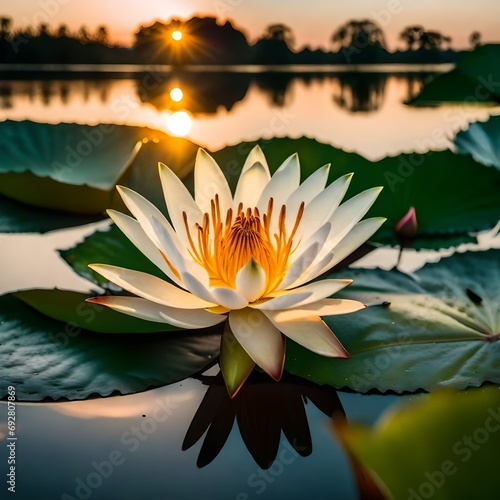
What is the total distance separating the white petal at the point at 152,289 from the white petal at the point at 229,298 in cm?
4

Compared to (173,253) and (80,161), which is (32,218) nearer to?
(80,161)

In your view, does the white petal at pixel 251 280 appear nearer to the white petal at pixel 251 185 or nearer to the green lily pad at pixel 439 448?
the white petal at pixel 251 185

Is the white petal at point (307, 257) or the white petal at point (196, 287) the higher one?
the white petal at point (307, 257)

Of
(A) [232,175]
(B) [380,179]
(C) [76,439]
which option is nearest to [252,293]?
(C) [76,439]

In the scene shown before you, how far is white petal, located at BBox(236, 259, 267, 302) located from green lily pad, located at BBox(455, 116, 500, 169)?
1166 millimetres

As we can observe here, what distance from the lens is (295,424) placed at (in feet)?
2.74

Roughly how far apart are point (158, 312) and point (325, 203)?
33 cm

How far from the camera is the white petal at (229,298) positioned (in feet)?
2.87

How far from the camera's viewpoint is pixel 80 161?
179 cm

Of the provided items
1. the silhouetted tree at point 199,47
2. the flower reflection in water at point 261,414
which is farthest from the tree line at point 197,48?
the flower reflection in water at point 261,414

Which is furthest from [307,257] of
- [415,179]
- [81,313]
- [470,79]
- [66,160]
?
[470,79]

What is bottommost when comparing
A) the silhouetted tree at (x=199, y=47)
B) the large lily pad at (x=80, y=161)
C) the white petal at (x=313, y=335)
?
the white petal at (x=313, y=335)

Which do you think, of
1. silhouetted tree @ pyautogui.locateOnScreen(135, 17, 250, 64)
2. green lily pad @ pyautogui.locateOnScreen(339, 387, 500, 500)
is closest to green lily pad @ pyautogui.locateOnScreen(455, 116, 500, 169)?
green lily pad @ pyautogui.locateOnScreen(339, 387, 500, 500)

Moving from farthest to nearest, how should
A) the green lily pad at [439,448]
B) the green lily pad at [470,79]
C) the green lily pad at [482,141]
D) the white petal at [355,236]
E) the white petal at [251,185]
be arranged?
the green lily pad at [470,79] < the green lily pad at [482,141] < the white petal at [251,185] < the white petal at [355,236] < the green lily pad at [439,448]
